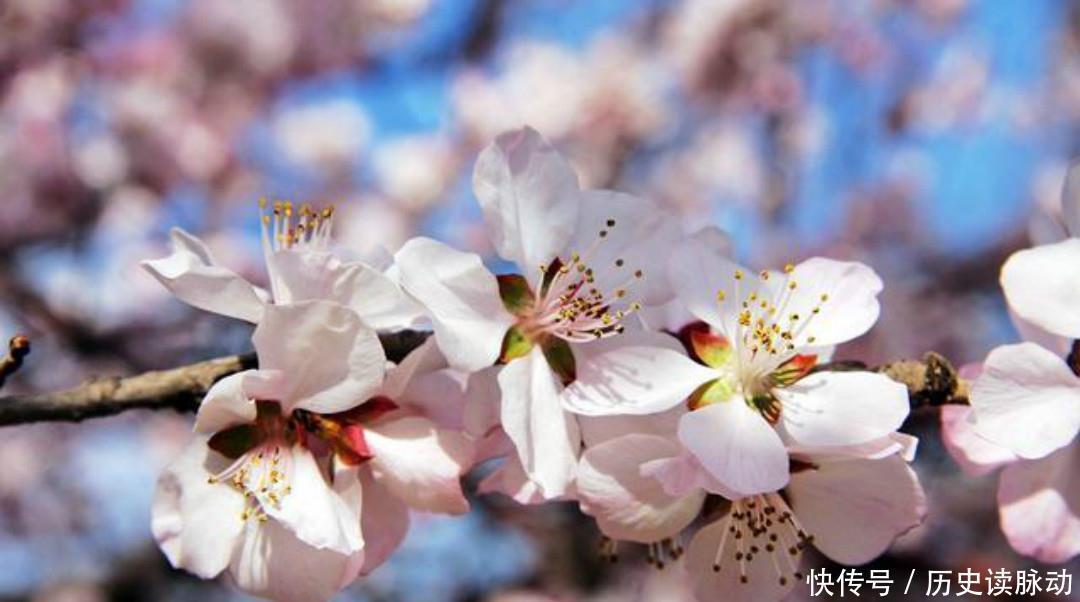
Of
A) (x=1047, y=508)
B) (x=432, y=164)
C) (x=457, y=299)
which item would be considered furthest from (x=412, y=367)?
(x=432, y=164)

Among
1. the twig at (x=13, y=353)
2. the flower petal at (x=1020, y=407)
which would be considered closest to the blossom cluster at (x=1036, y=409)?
the flower petal at (x=1020, y=407)

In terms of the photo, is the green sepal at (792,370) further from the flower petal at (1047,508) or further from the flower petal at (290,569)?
the flower petal at (290,569)

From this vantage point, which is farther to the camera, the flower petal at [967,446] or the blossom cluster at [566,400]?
the flower petal at [967,446]

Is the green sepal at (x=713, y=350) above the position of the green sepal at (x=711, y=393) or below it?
above

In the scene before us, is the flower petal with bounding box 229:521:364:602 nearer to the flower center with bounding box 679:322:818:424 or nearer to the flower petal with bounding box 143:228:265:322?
the flower petal with bounding box 143:228:265:322

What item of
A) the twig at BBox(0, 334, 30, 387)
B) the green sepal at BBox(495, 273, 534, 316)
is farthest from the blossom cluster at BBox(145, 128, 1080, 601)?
the twig at BBox(0, 334, 30, 387)

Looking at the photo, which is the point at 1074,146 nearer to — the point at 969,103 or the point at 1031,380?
the point at 969,103

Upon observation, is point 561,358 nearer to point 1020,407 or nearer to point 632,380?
point 632,380

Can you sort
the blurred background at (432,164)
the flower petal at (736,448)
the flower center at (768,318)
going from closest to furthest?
the flower petal at (736,448) < the flower center at (768,318) < the blurred background at (432,164)
